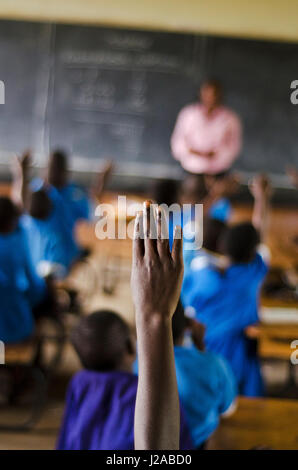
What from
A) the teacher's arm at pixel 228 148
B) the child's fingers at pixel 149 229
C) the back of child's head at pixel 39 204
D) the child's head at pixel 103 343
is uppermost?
the teacher's arm at pixel 228 148

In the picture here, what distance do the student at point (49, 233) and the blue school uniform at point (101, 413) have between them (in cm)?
195

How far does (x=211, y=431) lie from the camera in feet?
→ 4.66

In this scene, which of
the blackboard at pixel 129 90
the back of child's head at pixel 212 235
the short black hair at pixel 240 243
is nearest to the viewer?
the short black hair at pixel 240 243

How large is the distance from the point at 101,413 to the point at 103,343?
0.23m

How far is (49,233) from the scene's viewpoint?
3.47 meters

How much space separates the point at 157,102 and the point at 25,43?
54.8 inches

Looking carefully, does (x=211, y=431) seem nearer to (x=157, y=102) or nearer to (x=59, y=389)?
(x=59, y=389)

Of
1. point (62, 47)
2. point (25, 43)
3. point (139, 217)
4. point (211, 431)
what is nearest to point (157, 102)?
point (62, 47)

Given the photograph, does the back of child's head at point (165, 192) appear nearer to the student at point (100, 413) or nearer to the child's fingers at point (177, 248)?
the student at point (100, 413)

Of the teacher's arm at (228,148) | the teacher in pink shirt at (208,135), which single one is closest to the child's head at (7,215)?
the teacher in pink shirt at (208,135)

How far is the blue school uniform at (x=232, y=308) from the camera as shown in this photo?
86.5 inches

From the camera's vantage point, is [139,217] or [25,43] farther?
[25,43]

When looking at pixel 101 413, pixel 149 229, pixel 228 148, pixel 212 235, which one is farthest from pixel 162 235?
pixel 228 148

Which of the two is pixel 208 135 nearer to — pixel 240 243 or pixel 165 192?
pixel 165 192
